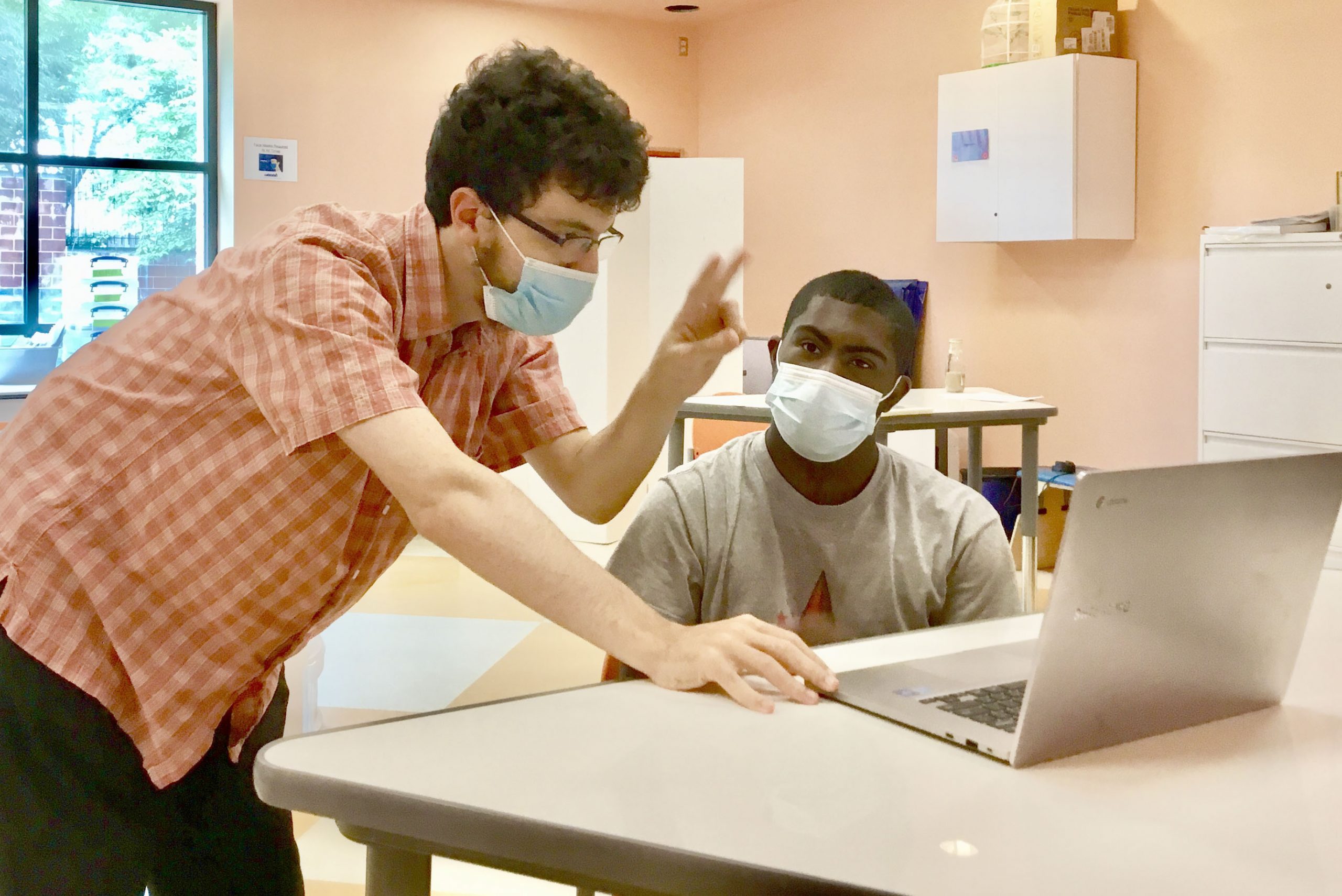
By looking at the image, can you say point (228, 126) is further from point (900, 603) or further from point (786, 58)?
point (900, 603)

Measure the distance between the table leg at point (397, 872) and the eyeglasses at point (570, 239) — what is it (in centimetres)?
73

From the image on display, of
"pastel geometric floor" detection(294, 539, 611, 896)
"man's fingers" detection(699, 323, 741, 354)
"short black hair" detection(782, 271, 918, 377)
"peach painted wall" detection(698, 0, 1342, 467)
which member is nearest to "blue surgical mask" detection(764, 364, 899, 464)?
"short black hair" detection(782, 271, 918, 377)

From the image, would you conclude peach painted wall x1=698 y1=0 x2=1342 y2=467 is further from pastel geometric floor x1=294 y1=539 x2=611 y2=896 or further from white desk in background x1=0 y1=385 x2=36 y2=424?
→ white desk in background x1=0 y1=385 x2=36 y2=424

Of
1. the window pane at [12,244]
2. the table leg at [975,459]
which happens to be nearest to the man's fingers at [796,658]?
the table leg at [975,459]

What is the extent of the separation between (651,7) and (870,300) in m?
5.50

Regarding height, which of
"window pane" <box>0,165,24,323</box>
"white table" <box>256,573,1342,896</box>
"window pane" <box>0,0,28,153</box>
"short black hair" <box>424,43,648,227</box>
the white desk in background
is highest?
"window pane" <box>0,0,28,153</box>

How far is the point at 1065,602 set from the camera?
87 centimetres

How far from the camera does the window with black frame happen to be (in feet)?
18.3

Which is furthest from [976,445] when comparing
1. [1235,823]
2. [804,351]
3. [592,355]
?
[1235,823]

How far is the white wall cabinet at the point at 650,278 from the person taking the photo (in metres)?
5.42

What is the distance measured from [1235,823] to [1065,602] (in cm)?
18

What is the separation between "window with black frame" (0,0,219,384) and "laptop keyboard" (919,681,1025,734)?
5.14m

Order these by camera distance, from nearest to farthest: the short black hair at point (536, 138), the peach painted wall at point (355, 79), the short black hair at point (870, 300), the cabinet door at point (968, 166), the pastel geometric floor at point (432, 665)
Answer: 1. the short black hair at point (536, 138)
2. the short black hair at point (870, 300)
3. the pastel geometric floor at point (432, 665)
4. the cabinet door at point (968, 166)
5. the peach painted wall at point (355, 79)

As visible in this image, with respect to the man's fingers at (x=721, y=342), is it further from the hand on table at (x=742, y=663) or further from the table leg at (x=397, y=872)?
the table leg at (x=397, y=872)
